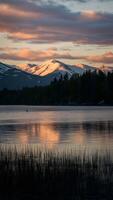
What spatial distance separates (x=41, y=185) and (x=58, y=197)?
1.42 metres

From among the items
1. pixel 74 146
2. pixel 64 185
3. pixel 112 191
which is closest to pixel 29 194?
pixel 64 185

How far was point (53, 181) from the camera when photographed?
18125mm

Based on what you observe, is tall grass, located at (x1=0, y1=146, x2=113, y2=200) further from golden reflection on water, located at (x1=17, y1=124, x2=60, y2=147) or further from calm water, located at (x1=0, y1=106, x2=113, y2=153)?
golden reflection on water, located at (x1=17, y1=124, x2=60, y2=147)

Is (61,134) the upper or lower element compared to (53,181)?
lower

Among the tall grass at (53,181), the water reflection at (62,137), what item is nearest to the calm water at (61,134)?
the water reflection at (62,137)

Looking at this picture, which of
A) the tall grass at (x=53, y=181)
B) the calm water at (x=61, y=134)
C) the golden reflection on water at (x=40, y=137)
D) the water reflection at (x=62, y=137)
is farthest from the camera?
the golden reflection on water at (x=40, y=137)

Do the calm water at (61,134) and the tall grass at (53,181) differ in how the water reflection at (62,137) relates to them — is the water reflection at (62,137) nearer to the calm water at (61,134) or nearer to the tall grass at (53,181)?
the calm water at (61,134)

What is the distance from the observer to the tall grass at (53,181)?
55.5 ft

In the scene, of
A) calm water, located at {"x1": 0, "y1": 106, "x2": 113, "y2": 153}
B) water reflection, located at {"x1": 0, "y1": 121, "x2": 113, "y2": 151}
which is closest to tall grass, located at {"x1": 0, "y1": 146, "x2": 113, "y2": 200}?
calm water, located at {"x1": 0, "y1": 106, "x2": 113, "y2": 153}

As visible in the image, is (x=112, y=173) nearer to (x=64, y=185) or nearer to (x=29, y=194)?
(x=64, y=185)

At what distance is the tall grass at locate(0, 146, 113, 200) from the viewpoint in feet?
55.5

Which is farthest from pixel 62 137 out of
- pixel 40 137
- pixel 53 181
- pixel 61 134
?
pixel 53 181

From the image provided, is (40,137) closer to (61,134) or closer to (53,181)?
(61,134)

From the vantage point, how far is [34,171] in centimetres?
1944
